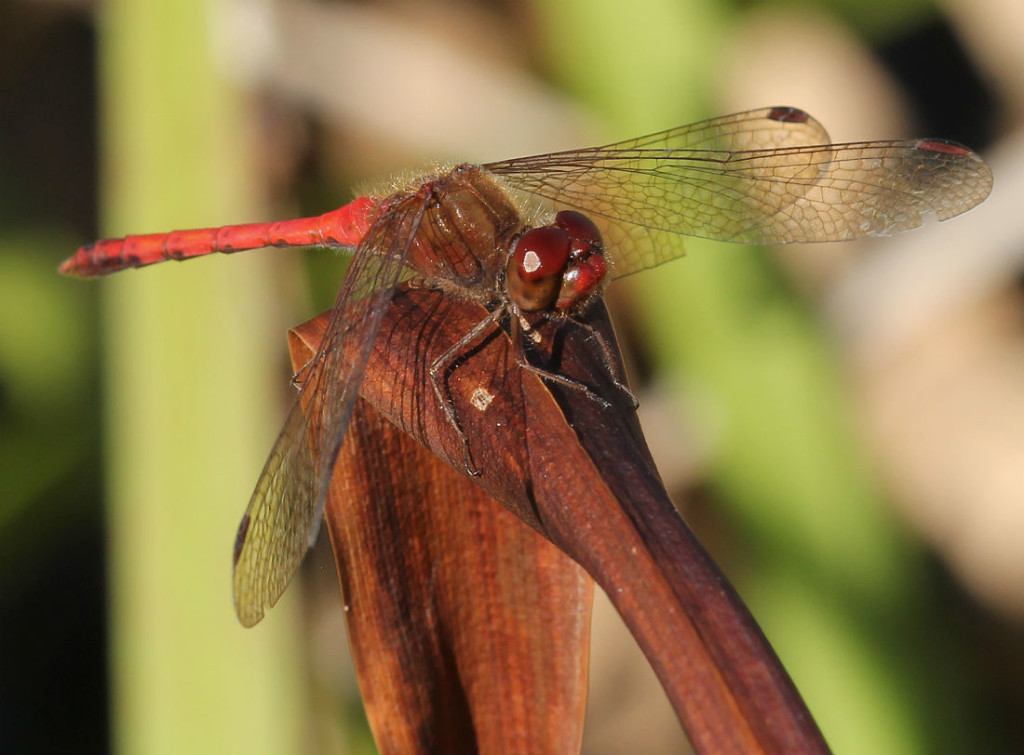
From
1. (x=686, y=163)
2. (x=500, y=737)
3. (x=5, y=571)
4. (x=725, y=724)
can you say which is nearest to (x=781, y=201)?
(x=686, y=163)

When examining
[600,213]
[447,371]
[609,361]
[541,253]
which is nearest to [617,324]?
[600,213]

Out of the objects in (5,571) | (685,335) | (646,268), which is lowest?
(5,571)

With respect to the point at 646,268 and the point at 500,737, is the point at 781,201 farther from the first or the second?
the point at 500,737

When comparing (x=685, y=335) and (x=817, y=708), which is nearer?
(x=817, y=708)

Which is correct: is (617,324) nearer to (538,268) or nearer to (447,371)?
(538,268)

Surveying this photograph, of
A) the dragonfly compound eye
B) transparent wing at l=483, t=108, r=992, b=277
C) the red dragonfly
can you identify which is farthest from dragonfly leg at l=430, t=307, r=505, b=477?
transparent wing at l=483, t=108, r=992, b=277
